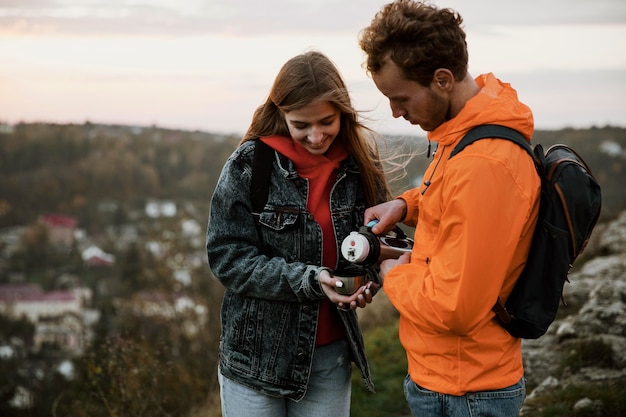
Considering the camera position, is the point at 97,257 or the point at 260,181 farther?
the point at 97,257

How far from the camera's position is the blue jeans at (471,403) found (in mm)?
2020

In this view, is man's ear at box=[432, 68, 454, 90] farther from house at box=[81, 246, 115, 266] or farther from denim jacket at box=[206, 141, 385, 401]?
house at box=[81, 246, 115, 266]

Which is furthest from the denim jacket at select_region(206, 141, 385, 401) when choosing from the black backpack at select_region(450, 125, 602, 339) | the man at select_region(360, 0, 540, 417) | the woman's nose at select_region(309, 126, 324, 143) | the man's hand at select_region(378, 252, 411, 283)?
the black backpack at select_region(450, 125, 602, 339)

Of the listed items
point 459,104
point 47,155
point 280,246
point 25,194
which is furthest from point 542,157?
point 47,155

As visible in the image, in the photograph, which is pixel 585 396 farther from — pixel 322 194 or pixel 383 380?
pixel 322 194

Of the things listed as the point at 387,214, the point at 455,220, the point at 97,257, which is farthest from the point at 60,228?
the point at 455,220

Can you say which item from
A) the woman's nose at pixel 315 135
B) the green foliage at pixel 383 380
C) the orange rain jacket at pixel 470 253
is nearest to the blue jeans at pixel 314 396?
the orange rain jacket at pixel 470 253

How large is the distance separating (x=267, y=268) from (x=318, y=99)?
0.65m

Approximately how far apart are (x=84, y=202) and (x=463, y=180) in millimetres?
41812

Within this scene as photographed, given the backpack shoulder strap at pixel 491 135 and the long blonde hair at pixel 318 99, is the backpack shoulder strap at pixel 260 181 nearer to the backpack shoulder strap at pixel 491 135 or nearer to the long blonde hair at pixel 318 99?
the long blonde hair at pixel 318 99

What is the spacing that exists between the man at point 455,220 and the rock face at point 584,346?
2.37m

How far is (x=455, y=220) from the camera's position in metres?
1.85

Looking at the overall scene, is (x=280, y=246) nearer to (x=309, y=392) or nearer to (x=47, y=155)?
(x=309, y=392)

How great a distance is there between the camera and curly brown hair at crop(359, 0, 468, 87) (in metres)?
1.97
